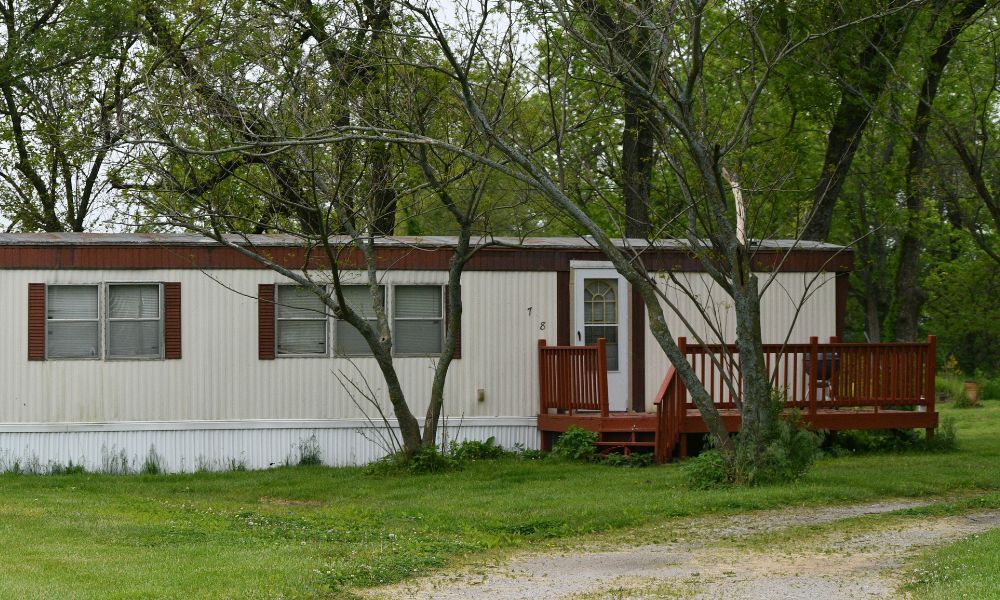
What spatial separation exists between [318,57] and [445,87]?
1.45 meters

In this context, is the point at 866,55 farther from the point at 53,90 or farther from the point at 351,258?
the point at 53,90

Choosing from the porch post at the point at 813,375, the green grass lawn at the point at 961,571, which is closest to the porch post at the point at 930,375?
the porch post at the point at 813,375

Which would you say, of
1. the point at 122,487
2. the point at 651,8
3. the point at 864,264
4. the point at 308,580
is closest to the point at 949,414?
the point at 864,264

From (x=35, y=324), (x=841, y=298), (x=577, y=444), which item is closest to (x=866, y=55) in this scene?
(x=841, y=298)

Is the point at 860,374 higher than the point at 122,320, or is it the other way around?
the point at 122,320

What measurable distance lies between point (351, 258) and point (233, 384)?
2.13 meters

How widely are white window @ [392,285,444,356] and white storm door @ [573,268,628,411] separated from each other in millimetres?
1778

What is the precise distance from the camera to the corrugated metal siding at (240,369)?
1446cm

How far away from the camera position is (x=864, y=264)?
30.9 meters

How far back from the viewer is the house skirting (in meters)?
14.5

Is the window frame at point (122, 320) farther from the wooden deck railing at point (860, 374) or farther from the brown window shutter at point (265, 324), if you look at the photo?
the wooden deck railing at point (860, 374)

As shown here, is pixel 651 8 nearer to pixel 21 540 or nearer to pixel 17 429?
pixel 21 540

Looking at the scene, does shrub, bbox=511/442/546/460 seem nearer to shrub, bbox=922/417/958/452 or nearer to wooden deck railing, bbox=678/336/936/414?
wooden deck railing, bbox=678/336/936/414

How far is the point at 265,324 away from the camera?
14961 millimetres
